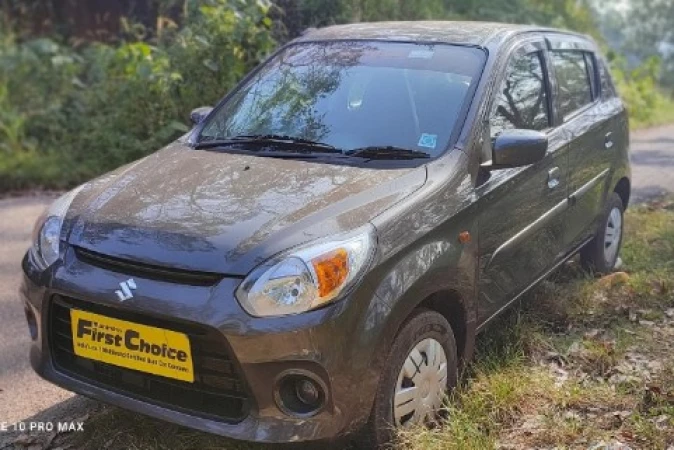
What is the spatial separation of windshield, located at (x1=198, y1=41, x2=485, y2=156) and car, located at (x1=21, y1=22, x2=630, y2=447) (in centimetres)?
1

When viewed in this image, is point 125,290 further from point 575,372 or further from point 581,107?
point 581,107

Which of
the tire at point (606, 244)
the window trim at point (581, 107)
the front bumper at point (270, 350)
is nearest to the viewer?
the front bumper at point (270, 350)

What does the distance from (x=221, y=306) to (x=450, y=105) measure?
159 cm

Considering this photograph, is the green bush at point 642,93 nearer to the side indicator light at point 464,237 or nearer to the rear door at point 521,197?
the rear door at point 521,197

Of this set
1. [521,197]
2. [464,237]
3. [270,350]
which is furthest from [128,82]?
[270,350]

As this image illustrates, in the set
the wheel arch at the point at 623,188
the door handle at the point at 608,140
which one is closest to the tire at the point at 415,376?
the door handle at the point at 608,140

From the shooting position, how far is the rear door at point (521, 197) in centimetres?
339

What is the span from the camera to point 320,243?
262 centimetres

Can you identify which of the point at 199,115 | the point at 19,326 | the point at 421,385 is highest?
the point at 199,115

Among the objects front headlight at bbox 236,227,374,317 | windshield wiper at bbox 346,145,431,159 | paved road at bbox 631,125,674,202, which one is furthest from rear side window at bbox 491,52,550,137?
paved road at bbox 631,125,674,202

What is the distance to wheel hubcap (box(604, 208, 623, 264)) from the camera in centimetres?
509

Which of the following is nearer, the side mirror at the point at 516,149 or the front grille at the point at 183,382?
the front grille at the point at 183,382

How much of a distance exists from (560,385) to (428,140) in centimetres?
129

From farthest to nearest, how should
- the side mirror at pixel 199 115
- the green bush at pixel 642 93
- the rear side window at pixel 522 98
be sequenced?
the green bush at pixel 642 93 < the side mirror at pixel 199 115 < the rear side window at pixel 522 98
